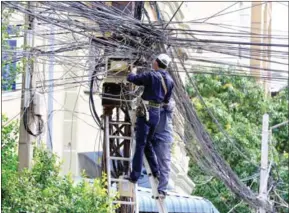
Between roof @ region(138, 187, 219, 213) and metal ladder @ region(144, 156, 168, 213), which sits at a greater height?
metal ladder @ region(144, 156, 168, 213)

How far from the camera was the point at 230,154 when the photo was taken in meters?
24.8

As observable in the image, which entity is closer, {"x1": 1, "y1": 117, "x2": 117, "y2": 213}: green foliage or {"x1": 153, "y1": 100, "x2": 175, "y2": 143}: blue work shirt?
{"x1": 1, "y1": 117, "x2": 117, "y2": 213}: green foliage

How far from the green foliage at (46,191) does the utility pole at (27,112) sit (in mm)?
199

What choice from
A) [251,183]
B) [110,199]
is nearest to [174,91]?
[110,199]

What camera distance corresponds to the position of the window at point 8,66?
11952mm

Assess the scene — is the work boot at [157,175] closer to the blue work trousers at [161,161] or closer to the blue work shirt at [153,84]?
the blue work trousers at [161,161]

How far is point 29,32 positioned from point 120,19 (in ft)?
3.99

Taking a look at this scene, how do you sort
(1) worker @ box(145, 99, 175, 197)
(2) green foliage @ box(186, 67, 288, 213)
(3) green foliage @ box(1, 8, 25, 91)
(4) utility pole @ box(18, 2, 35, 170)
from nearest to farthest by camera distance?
(4) utility pole @ box(18, 2, 35, 170) < (3) green foliage @ box(1, 8, 25, 91) < (1) worker @ box(145, 99, 175, 197) < (2) green foliage @ box(186, 67, 288, 213)

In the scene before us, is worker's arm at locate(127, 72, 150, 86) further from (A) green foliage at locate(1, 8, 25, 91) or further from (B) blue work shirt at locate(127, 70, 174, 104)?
(A) green foliage at locate(1, 8, 25, 91)

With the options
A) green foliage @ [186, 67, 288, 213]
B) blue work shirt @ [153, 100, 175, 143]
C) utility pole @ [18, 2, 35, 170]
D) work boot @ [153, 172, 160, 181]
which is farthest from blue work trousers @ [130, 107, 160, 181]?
green foliage @ [186, 67, 288, 213]

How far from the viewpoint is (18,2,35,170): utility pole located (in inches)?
449

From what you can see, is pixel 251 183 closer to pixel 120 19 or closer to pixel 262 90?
pixel 262 90

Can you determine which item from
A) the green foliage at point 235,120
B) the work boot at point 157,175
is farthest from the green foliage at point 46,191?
the green foliage at point 235,120

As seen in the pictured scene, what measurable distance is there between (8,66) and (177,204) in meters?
5.39
